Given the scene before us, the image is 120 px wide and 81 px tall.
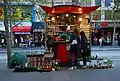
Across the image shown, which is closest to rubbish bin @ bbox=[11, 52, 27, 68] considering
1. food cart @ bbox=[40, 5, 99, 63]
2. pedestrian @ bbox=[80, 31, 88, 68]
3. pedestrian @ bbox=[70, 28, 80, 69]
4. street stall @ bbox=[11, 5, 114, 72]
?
street stall @ bbox=[11, 5, 114, 72]

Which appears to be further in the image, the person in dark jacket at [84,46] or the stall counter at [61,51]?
the stall counter at [61,51]

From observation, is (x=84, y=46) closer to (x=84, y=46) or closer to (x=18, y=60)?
(x=84, y=46)

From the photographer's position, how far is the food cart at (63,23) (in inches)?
688

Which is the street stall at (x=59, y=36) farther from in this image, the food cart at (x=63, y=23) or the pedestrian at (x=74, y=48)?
the pedestrian at (x=74, y=48)

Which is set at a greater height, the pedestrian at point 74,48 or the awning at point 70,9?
the awning at point 70,9

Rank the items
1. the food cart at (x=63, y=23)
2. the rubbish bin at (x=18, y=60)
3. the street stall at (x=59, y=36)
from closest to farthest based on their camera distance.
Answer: the street stall at (x=59, y=36)
the rubbish bin at (x=18, y=60)
the food cart at (x=63, y=23)

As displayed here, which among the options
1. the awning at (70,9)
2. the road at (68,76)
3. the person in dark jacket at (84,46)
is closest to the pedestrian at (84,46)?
the person in dark jacket at (84,46)

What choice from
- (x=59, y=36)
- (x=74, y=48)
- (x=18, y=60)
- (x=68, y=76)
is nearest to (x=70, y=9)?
(x=59, y=36)

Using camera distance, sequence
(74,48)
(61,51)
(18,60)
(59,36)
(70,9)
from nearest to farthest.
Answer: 1. (74,48)
2. (18,60)
3. (61,51)
4. (70,9)
5. (59,36)

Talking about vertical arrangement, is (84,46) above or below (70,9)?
below

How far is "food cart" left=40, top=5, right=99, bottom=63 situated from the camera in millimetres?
17469

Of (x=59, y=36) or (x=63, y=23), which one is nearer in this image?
Answer: (x=59, y=36)

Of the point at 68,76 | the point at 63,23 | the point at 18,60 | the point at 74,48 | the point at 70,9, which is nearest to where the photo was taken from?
the point at 68,76

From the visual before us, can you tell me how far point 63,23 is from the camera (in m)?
19.5
